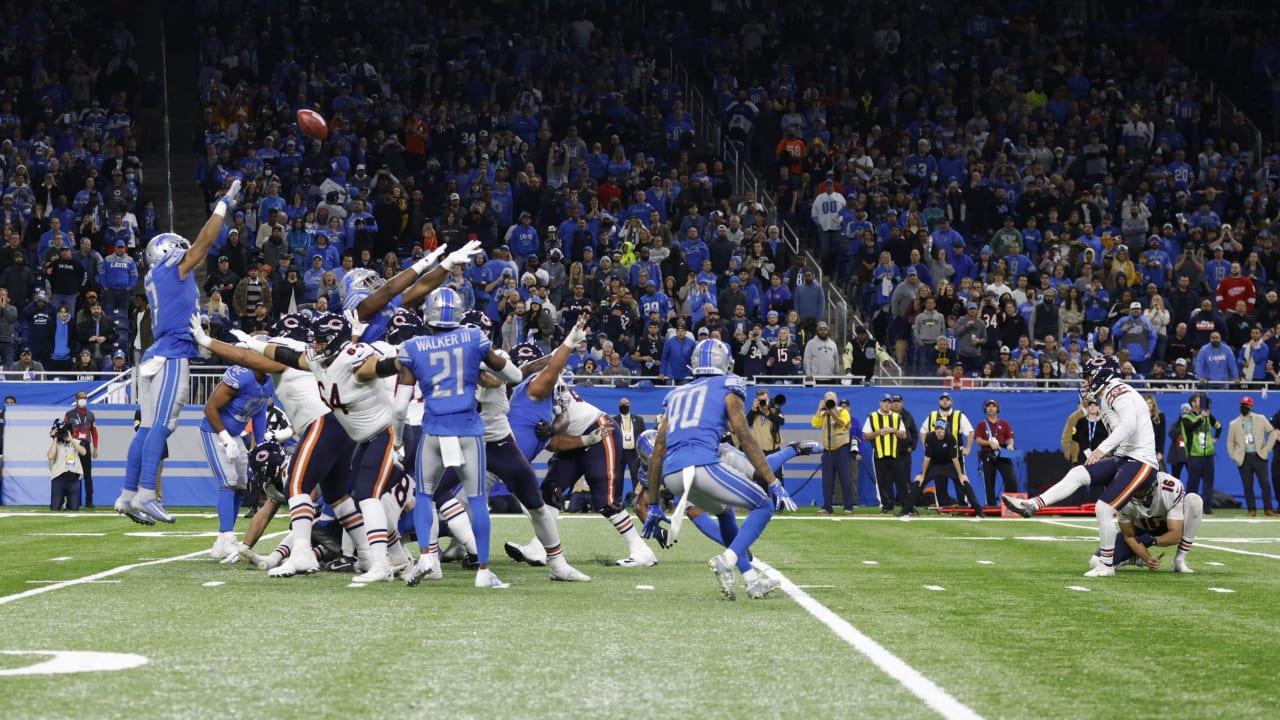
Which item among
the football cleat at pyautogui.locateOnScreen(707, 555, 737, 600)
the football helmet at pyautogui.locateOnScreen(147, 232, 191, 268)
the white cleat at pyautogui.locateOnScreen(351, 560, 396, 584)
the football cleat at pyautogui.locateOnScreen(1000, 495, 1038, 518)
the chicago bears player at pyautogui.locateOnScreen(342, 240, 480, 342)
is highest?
the football helmet at pyautogui.locateOnScreen(147, 232, 191, 268)

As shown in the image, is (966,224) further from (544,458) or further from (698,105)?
(544,458)

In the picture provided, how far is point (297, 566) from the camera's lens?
11.4m

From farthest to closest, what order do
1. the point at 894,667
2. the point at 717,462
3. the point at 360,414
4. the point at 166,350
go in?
the point at 166,350 < the point at 360,414 < the point at 717,462 < the point at 894,667

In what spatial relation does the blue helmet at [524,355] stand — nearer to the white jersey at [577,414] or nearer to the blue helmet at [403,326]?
the white jersey at [577,414]

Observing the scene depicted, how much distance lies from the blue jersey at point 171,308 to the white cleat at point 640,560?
4.07m

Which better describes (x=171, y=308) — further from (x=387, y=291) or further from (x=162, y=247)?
(x=387, y=291)

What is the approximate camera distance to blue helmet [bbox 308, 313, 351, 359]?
11031mm

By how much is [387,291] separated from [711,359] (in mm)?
3197

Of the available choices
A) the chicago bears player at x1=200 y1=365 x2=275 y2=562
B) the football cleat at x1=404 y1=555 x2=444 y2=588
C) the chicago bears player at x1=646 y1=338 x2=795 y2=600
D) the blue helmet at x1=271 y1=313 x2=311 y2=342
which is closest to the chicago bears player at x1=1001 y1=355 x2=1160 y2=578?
the chicago bears player at x1=646 y1=338 x2=795 y2=600

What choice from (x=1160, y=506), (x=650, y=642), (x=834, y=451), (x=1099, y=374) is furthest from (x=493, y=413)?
(x=834, y=451)

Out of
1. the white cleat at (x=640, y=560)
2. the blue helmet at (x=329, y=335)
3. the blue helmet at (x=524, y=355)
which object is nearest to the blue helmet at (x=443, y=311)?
the blue helmet at (x=329, y=335)

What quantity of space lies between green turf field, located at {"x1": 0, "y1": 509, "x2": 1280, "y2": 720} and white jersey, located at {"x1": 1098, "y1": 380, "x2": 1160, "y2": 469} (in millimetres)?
1051

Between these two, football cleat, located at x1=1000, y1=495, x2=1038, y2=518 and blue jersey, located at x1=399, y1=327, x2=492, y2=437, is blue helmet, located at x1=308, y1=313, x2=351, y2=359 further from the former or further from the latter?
football cleat, located at x1=1000, y1=495, x2=1038, y2=518

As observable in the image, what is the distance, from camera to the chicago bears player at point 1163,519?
1298 cm
